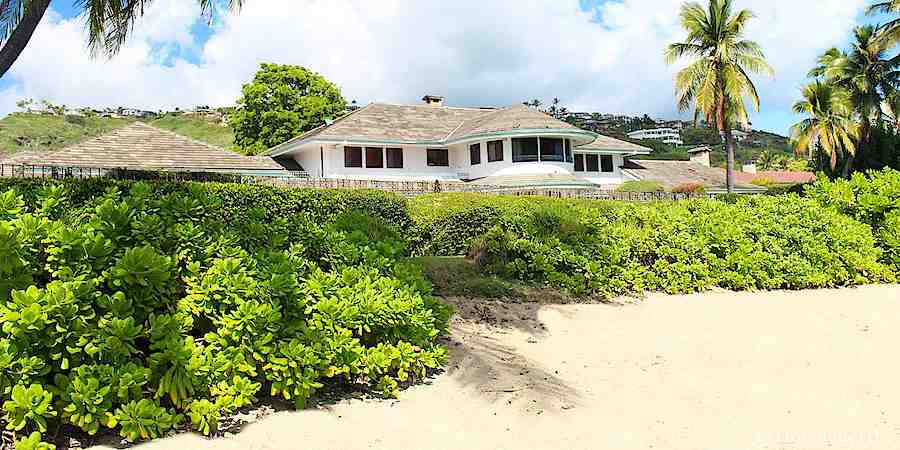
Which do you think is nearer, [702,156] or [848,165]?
[848,165]

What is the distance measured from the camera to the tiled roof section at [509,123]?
113 ft

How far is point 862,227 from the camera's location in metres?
14.2

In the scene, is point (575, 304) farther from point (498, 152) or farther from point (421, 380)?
point (498, 152)

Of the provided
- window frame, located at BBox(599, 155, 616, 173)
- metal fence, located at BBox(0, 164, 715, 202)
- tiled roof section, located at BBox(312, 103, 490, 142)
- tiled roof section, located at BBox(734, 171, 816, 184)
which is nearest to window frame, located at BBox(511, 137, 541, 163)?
metal fence, located at BBox(0, 164, 715, 202)

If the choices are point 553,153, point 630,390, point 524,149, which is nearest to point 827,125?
point 553,153

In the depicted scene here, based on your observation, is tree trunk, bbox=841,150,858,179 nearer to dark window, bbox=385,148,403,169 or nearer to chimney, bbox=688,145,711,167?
chimney, bbox=688,145,711,167

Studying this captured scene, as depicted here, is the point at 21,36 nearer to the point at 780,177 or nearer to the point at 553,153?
the point at 553,153

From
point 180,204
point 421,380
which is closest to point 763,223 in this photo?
point 421,380

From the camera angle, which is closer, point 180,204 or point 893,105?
point 180,204

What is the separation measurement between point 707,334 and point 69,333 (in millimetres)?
7010

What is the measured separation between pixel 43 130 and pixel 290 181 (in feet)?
170

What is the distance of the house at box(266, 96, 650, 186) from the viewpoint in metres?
34.7

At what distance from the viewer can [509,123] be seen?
35219mm

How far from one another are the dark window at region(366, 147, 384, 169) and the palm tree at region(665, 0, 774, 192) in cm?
1617
